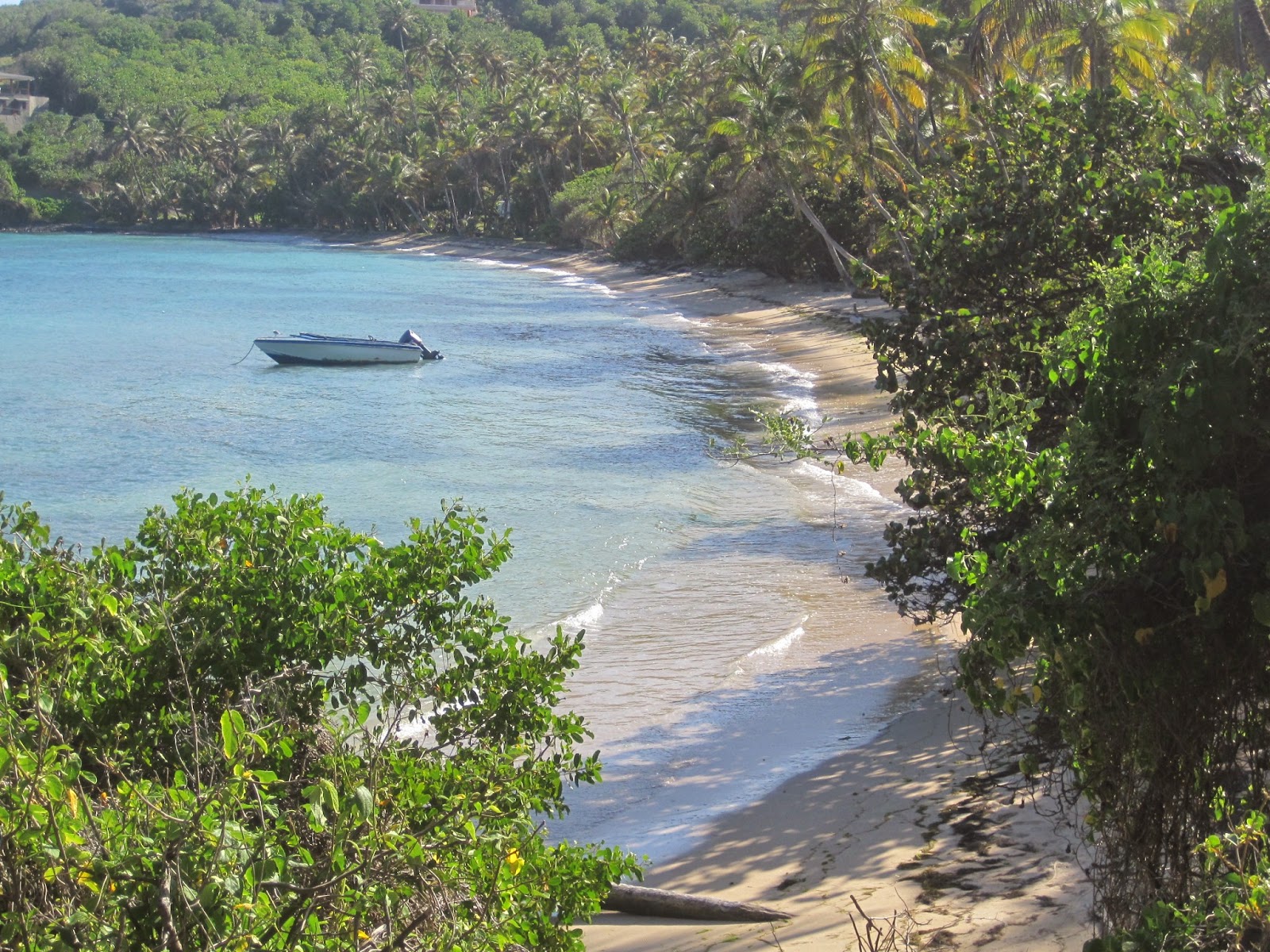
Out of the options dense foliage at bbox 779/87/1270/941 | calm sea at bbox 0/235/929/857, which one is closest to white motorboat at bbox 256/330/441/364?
calm sea at bbox 0/235/929/857

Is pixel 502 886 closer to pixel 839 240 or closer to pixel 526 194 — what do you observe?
pixel 839 240

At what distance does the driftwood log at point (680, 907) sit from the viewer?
248 inches

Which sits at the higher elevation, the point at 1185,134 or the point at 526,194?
the point at 526,194

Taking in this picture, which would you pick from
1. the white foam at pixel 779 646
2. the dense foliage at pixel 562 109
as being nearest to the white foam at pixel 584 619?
the white foam at pixel 779 646

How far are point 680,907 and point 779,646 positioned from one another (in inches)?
223

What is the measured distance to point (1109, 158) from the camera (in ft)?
30.3

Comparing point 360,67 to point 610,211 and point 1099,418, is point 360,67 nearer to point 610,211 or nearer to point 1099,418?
point 610,211

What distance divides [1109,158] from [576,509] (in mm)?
10729

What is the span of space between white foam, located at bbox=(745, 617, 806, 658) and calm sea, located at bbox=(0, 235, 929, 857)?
30 millimetres

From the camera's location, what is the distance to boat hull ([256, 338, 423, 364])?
34.8 m

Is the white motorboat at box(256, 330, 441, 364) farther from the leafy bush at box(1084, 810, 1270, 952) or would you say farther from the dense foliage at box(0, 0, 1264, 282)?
the leafy bush at box(1084, 810, 1270, 952)

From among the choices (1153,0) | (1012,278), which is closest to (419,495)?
(1012,278)

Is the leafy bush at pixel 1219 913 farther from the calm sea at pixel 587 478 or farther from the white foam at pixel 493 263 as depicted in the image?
the white foam at pixel 493 263

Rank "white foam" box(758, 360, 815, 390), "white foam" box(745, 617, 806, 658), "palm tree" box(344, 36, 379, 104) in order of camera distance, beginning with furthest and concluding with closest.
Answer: "palm tree" box(344, 36, 379, 104), "white foam" box(758, 360, 815, 390), "white foam" box(745, 617, 806, 658)
